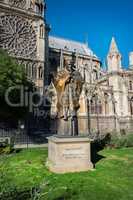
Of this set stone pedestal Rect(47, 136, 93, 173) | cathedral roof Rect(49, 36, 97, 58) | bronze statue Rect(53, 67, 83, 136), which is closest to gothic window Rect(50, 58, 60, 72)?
cathedral roof Rect(49, 36, 97, 58)

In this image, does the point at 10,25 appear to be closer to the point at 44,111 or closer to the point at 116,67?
the point at 44,111

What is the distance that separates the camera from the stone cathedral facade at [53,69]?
38.9 meters

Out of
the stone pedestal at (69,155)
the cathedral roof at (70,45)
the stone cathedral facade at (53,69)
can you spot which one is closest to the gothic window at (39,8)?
the stone cathedral facade at (53,69)

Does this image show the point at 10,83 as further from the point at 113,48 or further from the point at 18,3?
the point at 113,48

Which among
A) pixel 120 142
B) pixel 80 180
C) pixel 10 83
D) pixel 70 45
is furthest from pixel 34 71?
pixel 80 180

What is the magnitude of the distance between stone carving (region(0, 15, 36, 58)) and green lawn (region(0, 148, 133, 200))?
99.3ft

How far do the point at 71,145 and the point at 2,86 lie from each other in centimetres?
1431

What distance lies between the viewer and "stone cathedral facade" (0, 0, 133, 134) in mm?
38906

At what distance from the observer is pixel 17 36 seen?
39.8 metres

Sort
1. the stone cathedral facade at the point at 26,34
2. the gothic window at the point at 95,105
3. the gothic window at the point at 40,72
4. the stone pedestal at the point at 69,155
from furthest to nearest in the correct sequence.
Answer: the gothic window at the point at 95,105 → the gothic window at the point at 40,72 → the stone cathedral facade at the point at 26,34 → the stone pedestal at the point at 69,155

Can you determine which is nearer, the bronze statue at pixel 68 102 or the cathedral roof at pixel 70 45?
the bronze statue at pixel 68 102

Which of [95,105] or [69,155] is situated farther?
[95,105]

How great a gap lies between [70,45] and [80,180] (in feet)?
194

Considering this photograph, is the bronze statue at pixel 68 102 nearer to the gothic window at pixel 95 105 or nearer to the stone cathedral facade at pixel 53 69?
the stone cathedral facade at pixel 53 69
